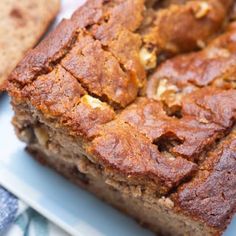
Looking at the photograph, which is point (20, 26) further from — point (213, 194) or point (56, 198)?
point (213, 194)

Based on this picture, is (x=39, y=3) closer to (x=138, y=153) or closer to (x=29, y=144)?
(x=29, y=144)

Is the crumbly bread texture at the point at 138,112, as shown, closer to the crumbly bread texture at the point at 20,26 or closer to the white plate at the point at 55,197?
the white plate at the point at 55,197

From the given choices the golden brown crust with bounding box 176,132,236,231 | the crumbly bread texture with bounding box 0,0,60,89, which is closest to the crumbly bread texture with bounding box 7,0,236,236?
the golden brown crust with bounding box 176,132,236,231

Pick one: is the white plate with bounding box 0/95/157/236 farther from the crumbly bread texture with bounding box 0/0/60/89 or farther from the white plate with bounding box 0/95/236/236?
the crumbly bread texture with bounding box 0/0/60/89

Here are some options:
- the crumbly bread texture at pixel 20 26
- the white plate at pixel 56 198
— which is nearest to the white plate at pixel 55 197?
the white plate at pixel 56 198

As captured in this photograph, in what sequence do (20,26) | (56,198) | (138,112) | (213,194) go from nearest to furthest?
(213,194) → (138,112) → (56,198) → (20,26)

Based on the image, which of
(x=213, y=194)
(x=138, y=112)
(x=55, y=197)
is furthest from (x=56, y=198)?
(x=213, y=194)

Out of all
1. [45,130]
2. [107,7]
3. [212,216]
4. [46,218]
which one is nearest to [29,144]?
[45,130]
